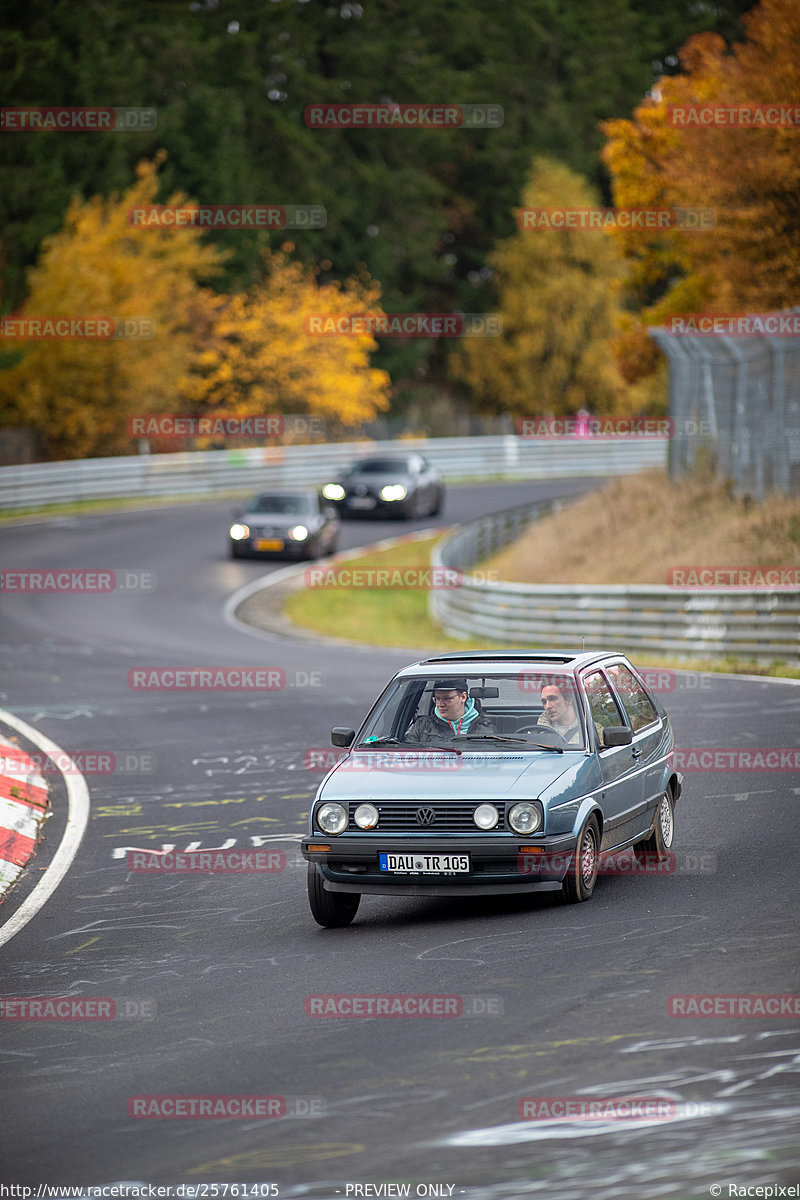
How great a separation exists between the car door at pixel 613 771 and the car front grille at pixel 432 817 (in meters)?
0.93

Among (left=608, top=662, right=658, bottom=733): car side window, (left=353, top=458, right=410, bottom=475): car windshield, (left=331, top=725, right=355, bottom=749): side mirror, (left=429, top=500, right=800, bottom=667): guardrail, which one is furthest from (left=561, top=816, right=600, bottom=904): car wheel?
(left=353, top=458, right=410, bottom=475): car windshield

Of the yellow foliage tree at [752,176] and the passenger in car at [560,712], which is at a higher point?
the yellow foliage tree at [752,176]

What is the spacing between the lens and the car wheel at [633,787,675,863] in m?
10.5

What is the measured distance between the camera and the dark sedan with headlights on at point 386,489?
41656mm

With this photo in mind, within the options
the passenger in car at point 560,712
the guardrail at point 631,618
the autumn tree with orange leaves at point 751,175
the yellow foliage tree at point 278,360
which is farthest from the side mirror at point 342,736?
the yellow foliage tree at point 278,360

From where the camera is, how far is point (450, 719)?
9.84 metres

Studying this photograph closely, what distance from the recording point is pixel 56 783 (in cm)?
1517

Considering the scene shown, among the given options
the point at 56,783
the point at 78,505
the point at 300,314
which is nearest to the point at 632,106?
the point at 300,314

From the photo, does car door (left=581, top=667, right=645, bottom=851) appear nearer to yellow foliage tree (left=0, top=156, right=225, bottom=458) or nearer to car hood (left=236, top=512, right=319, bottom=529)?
car hood (left=236, top=512, right=319, bottom=529)

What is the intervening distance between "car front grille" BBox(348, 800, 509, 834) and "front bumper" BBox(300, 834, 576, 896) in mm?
46

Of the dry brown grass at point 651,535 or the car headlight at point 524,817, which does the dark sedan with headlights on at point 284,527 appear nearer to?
the dry brown grass at point 651,535

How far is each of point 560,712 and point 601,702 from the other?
0.48 m

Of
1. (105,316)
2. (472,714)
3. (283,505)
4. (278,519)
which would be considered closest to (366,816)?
(472,714)

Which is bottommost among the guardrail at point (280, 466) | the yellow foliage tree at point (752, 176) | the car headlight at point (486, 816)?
the guardrail at point (280, 466)
